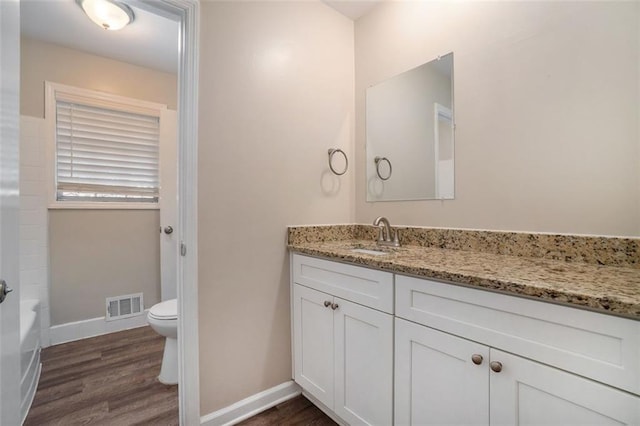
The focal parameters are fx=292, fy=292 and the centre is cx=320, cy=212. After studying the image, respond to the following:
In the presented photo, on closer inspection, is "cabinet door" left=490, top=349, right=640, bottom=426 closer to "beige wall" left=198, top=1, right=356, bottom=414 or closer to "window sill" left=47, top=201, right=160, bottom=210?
"beige wall" left=198, top=1, right=356, bottom=414

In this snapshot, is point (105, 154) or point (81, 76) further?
point (105, 154)

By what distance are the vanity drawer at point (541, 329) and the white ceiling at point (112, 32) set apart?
1.86 metres

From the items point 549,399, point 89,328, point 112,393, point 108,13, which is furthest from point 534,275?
point 89,328

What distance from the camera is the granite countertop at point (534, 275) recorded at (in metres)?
0.68

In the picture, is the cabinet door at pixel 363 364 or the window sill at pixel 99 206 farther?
the window sill at pixel 99 206

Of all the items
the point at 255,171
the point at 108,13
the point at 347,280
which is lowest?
the point at 347,280

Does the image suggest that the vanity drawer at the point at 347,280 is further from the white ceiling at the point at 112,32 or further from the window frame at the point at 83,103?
the window frame at the point at 83,103

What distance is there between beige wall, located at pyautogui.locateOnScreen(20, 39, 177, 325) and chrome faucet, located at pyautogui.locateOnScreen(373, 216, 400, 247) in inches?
88.7

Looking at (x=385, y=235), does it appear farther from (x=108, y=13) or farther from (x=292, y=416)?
(x=108, y=13)

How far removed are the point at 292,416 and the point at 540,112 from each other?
1855 millimetres

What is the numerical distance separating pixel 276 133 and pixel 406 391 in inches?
54.4

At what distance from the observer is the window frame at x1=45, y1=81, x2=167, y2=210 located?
234 centimetres

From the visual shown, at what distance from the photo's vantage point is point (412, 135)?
1.74m

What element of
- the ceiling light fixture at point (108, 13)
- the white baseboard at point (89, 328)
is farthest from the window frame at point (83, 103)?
the white baseboard at point (89, 328)
